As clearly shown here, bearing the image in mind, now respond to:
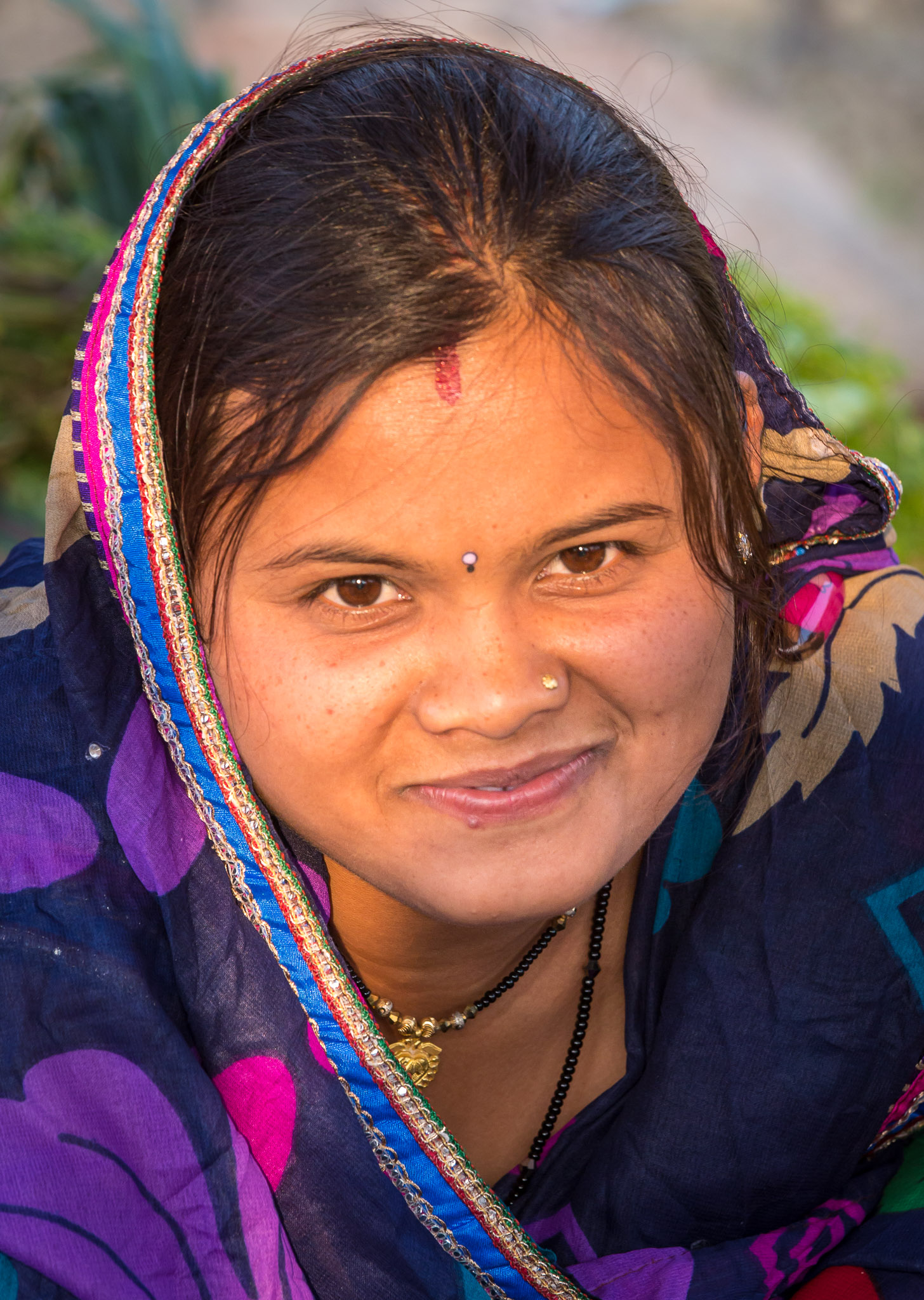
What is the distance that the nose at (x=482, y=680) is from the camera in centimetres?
116

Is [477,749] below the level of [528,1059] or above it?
above

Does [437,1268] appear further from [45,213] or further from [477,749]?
[45,213]

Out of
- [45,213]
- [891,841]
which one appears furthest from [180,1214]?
[45,213]

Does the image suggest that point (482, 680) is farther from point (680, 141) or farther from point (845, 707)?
point (680, 141)

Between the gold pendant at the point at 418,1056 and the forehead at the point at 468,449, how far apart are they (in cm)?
80

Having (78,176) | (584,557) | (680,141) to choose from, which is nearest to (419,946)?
Answer: (584,557)

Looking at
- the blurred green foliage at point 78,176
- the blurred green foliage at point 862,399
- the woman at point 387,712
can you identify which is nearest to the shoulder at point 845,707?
the woman at point 387,712

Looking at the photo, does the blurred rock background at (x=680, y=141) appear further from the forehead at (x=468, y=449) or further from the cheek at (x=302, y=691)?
the cheek at (x=302, y=691)

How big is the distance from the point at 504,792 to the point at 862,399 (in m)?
3.59

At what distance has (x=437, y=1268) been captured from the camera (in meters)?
1.40

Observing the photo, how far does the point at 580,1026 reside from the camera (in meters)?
1.76

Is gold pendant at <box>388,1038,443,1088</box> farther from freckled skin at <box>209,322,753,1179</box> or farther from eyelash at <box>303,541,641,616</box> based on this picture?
eyelash at <box>303,541,641,616</box>

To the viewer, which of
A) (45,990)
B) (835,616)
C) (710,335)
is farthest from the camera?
(835,616)

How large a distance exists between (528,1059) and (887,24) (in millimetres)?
9938
